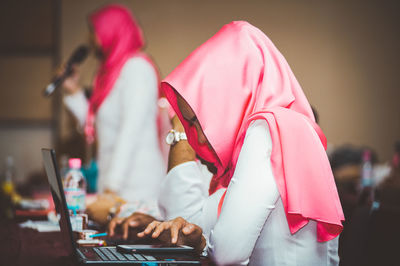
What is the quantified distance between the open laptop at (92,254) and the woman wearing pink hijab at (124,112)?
3.14 ft

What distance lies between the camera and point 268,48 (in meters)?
1.12

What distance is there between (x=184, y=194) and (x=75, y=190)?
32cm

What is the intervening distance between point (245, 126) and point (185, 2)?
9.27 feet

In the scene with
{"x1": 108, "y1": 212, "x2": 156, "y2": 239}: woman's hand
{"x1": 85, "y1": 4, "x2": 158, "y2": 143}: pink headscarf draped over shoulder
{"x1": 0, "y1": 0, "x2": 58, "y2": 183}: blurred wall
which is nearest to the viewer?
{"x1": 108, "y1": 212, "x2": 156, "y2": 239}: woman's hand

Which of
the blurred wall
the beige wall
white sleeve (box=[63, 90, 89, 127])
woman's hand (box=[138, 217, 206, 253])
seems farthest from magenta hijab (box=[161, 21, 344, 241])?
the blurred wall

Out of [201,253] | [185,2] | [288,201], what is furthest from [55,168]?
[185,2]

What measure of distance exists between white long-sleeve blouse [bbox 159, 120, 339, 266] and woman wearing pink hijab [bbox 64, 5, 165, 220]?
3.59 feet

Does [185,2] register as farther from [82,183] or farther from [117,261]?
[117,261]

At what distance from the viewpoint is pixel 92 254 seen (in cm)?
98

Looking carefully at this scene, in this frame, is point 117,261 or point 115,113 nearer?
point 117,261

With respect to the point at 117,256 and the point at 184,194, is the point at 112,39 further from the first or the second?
the point at 117,256

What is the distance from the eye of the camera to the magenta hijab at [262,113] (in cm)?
96

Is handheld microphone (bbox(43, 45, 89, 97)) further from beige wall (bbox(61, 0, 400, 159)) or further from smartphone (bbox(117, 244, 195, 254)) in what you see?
smartphone (bbox(117, 244, 195, 254))

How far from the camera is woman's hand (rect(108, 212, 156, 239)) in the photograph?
1265 millimetres
